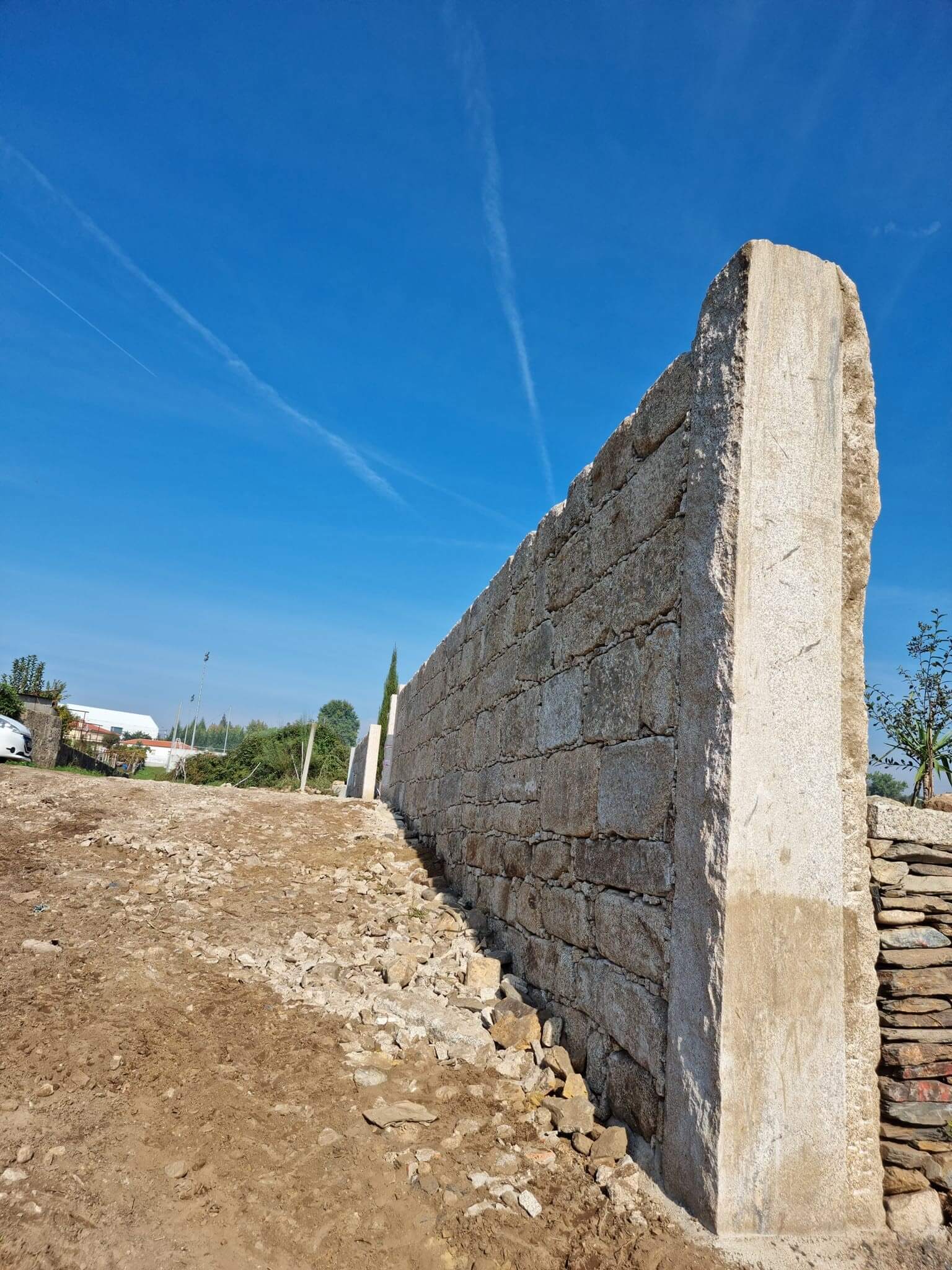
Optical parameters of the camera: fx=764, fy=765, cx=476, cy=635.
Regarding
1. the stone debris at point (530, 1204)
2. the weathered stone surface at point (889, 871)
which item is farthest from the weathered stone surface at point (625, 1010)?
the weathered stone surface at point (889, 871)

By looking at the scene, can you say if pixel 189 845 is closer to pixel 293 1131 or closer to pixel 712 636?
pixel 293 1131

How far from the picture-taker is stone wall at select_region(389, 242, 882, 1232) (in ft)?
6.72

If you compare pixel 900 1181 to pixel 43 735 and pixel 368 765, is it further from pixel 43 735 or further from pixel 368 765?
pixel 43 735

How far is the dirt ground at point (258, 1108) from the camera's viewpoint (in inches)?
77.5

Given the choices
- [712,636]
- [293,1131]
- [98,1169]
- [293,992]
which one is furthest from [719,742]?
[293,992]

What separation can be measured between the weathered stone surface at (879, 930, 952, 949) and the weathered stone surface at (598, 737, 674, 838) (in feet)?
2.34

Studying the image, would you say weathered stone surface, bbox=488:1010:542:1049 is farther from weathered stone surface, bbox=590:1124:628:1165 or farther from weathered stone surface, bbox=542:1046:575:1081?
weathered stone surface, bbox=590:1124:628:1165

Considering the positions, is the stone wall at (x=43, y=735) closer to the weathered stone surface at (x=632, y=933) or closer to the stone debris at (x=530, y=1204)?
the weathered stone surface at (x=632, y=933)

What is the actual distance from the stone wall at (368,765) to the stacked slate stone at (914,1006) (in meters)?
10.9

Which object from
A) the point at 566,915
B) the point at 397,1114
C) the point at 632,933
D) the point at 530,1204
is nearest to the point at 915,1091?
the point at 632,933

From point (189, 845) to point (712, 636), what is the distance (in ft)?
15.3

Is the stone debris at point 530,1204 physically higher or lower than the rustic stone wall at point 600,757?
lower

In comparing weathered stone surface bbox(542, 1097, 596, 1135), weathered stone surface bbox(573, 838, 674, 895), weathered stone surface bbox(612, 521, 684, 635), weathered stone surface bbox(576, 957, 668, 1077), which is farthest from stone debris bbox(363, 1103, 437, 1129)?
weathered stone surface bbox(612, 521, 684, 635)

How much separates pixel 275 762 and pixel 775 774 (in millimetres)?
19099
